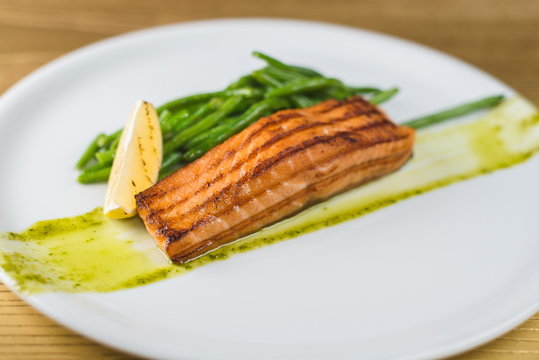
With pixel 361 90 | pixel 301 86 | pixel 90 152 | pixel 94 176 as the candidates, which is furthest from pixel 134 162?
pixel 361 90

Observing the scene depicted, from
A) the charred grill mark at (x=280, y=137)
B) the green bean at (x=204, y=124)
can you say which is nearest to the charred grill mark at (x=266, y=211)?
the charred grill mark at (x=280, y=137)

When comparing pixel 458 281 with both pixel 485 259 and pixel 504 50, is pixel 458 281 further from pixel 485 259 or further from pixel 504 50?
pixel 504 50

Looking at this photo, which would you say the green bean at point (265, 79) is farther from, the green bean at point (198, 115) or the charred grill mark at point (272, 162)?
the charred grill mark at point (272, 162)

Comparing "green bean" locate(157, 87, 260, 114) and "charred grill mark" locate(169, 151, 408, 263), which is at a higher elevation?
"green bean" locate(157, 87, 260, 114)

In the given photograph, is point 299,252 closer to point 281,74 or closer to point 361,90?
point 281,74

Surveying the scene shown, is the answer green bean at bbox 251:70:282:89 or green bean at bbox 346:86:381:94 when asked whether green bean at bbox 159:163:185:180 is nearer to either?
green bean at bbox 251:70:282:89

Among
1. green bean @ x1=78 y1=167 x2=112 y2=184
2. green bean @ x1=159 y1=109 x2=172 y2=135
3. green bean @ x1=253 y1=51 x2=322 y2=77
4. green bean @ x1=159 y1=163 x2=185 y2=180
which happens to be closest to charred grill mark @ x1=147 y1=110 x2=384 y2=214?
green bean @ x1=159 y1=163 x2=185 y2=180

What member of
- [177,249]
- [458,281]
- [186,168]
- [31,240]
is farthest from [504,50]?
[31,240]

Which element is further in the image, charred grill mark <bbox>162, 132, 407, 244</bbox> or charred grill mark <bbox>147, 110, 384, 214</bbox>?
charred grill mark <bbox>147, 110, 384, 214</bbox>
